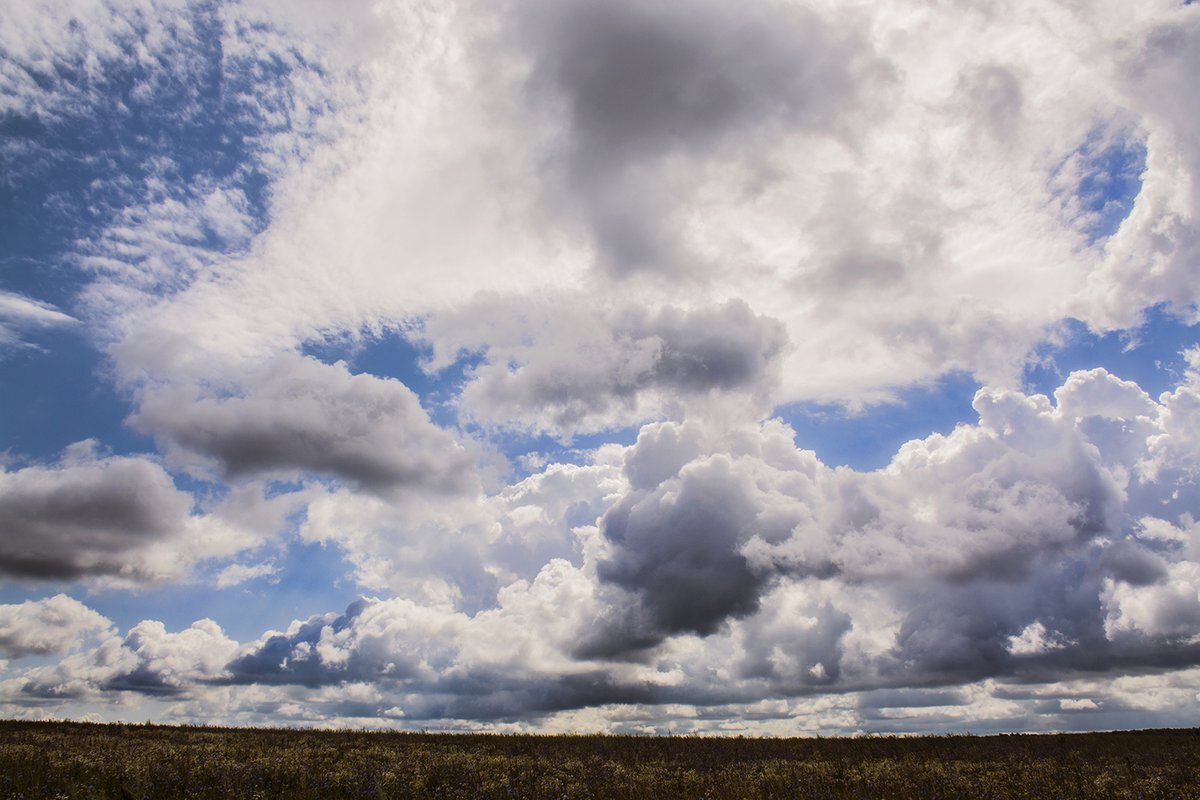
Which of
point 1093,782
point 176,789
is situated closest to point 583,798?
point 176,789

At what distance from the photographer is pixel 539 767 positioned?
28.7 meters

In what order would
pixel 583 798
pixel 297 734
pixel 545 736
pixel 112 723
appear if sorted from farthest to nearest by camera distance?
pixel 545 736 → pixel 112 723 → pixel 297 734 → pixel 583 798

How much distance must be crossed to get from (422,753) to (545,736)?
15.9 metres

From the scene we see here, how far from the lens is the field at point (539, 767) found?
2214 centimetres

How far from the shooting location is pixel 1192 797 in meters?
23.2

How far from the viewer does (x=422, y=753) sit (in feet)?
106

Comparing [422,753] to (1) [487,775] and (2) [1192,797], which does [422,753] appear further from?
(2) [1192,797]

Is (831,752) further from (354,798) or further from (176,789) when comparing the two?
(176,789)

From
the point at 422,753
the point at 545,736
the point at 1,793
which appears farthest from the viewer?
the point at 545,736

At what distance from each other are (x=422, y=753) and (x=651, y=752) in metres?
12.4

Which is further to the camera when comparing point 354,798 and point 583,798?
point 583,798

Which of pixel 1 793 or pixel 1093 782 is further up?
pixel 1 793

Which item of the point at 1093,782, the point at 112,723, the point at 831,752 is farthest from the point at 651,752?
the point at 112,723

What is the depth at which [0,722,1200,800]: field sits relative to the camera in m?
22.1
